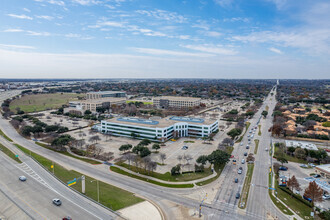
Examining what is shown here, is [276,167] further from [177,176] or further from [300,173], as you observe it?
[177,176]

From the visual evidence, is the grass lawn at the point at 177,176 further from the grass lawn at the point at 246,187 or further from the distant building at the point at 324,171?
the distant building at the point at 324,171

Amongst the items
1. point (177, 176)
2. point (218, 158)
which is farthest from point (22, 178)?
point (218, 158)

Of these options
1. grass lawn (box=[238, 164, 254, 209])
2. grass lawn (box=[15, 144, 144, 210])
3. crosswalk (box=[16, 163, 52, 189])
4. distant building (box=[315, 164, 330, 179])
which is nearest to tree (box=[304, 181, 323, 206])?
grass lawn (box=[238, 164, 254, 209])

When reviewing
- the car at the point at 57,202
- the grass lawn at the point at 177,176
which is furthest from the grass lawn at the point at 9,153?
the grass lawn at the point at 177,176

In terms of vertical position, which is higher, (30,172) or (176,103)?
(176,103)

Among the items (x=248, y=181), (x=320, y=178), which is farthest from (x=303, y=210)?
(x=320, y=178)

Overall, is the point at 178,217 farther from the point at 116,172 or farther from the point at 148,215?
the point at 116,172
